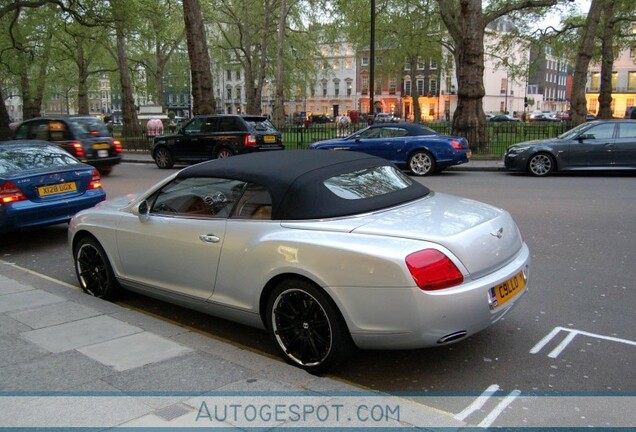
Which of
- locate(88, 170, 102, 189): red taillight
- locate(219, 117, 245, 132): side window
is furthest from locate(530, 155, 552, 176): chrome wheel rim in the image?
locate(88, 170, 102, 189): red taillight

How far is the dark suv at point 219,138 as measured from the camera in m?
17.3

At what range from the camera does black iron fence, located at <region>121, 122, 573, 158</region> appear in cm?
2042

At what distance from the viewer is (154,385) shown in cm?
334

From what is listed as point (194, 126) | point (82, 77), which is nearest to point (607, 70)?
point (194, 126)

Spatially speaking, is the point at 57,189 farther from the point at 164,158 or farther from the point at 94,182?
the point at 164,158

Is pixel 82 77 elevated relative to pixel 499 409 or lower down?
elevated

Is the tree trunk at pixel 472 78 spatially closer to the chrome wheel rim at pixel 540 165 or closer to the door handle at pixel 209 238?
the chrome wheel rim at pixel 540 165

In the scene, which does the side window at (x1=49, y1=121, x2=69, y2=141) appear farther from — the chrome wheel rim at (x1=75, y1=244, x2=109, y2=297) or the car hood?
the car hood

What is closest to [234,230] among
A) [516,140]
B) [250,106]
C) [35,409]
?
[35,409]

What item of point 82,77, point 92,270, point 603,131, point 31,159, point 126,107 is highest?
point 82,77

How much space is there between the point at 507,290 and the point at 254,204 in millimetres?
1931

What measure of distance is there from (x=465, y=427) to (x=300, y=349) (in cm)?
125

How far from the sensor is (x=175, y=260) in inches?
176

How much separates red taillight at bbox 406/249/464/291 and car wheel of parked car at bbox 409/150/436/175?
1202 cm
